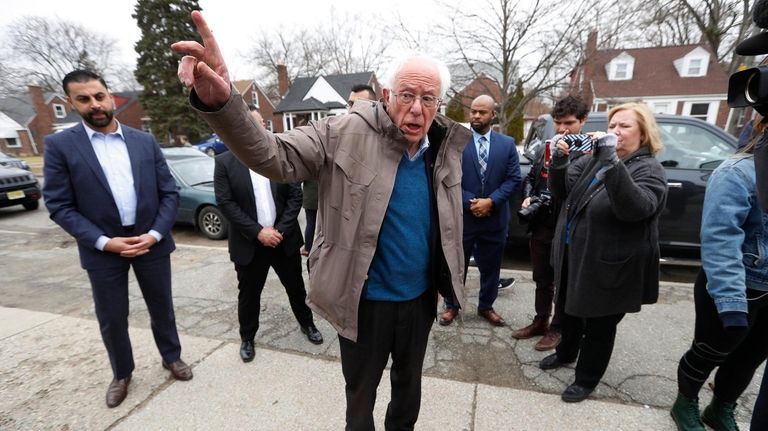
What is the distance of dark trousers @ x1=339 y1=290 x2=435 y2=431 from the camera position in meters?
1.68

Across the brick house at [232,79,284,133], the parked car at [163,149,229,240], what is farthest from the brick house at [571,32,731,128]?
the brick house at [232,79,284,133]

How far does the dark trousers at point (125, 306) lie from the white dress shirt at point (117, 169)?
0.24m

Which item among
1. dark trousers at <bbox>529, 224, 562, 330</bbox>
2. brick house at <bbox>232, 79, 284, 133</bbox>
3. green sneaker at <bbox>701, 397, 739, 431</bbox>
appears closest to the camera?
green sneaker at <bbox>701, 397, 739, 431</bbox>

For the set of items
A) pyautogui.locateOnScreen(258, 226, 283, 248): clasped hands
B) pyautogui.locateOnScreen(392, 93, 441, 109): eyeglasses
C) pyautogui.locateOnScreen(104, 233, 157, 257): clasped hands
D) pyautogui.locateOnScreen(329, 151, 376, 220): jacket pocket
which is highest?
pyautogui.locateOnScreen(392, 93, 441, 109): eyeglasses

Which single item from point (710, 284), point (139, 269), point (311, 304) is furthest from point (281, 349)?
point (710, 284)

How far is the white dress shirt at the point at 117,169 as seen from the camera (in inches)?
89.0

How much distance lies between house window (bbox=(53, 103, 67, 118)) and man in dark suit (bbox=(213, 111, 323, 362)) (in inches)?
2068

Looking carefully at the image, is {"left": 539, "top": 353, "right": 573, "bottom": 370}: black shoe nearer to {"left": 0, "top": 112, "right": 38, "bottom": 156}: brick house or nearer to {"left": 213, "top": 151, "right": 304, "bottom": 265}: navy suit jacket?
{"left": 213, "top": 151, "right": 304, "bottom": 265}: navy suit jacket

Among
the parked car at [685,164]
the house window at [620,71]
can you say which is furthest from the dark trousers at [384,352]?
the house window at [620,71]

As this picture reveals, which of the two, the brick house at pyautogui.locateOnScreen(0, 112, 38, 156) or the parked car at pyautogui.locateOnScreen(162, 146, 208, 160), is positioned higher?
the parked car at pyautogui.locateOnScreen(162, 146, 208, 160)

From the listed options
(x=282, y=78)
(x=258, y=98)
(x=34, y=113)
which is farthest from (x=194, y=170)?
(x=34, y=113)

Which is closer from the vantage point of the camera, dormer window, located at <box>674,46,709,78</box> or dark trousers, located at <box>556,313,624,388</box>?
dark trousers, located at <box>556,313,624,388</box>

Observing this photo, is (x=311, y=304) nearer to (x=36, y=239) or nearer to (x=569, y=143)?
(x=569, y=143)

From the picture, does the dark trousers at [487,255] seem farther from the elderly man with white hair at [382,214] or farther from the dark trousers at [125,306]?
the dark trousers at [125,306]
